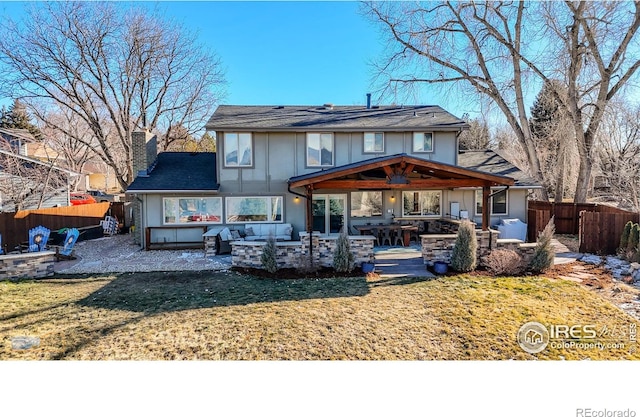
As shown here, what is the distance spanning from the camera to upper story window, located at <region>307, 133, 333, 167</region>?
38.5 ft

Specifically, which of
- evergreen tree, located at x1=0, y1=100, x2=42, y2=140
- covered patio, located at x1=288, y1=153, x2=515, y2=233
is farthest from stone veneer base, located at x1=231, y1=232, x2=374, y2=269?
evergreen tree, located at x1=0, y1=100, x2=42, y2=140

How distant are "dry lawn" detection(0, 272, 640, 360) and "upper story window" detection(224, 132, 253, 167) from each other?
17.8 ft

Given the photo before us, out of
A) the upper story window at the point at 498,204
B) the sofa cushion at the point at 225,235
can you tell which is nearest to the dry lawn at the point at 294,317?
the sofa cushion at the point at 225,235

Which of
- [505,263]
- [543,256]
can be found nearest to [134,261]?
[505,263]

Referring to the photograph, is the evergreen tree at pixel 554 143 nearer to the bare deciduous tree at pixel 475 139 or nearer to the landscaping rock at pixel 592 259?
the bare deciduous tree at pixel 475 139

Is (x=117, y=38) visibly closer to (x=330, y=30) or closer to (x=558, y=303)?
(x=330, y=30)

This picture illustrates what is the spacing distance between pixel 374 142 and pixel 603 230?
26.8 feet

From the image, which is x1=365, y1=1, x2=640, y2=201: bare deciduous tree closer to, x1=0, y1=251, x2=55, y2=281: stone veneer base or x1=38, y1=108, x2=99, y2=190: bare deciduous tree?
x1=0, y1=251, x2=55, y2=281: stone veneer base

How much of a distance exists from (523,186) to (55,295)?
15.7 metres

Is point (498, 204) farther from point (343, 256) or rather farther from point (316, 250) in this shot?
point (316, 250)

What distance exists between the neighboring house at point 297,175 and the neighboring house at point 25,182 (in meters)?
7.14

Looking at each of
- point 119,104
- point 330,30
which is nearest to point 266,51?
point 330,30

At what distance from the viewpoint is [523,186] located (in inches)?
484

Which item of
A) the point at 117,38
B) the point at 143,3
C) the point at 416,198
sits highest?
the point at 143,3
